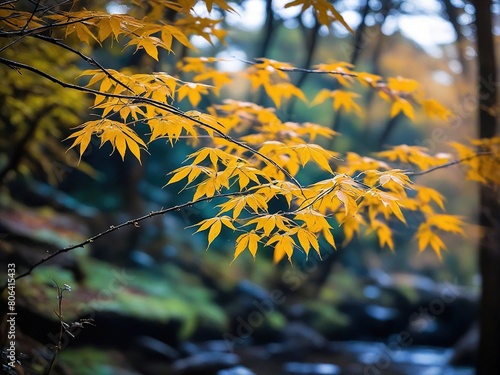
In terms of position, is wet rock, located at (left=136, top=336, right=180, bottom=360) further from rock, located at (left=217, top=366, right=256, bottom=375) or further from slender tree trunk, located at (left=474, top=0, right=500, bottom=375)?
slender tree trunk, located at (left=474, top=0, right=500, bottom=375)

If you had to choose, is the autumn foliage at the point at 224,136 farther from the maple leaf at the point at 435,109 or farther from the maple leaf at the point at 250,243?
the maple leaf at the point at 435,109

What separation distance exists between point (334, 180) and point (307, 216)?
17 cm

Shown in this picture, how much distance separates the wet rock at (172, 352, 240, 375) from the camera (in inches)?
215

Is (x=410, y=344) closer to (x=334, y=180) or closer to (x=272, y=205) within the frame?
(x=272, y=205)

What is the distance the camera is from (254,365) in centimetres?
616

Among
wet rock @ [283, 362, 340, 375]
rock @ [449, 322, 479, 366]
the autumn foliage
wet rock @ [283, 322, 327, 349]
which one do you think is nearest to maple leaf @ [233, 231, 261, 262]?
the autumn foliage

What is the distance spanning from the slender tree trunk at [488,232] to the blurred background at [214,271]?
0.33 m

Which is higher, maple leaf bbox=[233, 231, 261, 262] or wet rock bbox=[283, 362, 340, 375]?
maple leaf bbox=[233, 231, 261, 262]

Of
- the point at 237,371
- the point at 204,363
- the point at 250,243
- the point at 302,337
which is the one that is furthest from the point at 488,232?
the point at 302,337

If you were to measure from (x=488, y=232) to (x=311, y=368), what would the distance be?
3.42 metres

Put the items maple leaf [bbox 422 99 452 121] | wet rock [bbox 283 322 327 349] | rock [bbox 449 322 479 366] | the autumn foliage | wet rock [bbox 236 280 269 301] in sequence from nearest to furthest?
the autumn foliage, maple leaf [bbox 422 99 452 121], rock [bbox 449 322 479 366], wet rock [bbox 283 322 327 349], wet rock [bbox 236 280 269 301]

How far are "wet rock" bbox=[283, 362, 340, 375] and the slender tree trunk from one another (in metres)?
2.50

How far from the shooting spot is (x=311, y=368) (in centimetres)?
632

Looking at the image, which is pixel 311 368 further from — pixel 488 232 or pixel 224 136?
pixel 224 136
